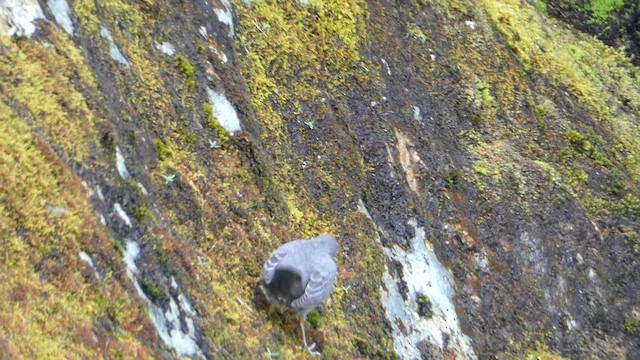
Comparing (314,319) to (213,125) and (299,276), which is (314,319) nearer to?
(299,276)

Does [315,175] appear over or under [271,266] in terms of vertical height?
under

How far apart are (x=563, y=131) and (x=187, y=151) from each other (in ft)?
24.6

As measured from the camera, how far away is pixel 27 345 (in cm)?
454

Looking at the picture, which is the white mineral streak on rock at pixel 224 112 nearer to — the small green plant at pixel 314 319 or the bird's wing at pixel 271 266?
the bird's wing at pixel 271 266

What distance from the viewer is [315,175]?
938 cm

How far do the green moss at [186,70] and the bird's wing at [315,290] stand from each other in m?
2.58

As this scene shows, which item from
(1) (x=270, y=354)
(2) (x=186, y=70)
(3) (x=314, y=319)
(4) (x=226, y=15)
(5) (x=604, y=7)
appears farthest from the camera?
(5) (x=604, y=7)

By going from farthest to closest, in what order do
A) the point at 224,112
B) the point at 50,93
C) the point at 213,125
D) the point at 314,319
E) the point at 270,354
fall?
the point at 224,112 < the point at 213,125 < the point at 314,319 < the point at 270,354 < the point at 50,93

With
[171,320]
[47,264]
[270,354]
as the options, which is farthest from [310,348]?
[47,264]

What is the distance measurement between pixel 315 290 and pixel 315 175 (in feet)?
8.90

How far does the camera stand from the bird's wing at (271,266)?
7.00 metres

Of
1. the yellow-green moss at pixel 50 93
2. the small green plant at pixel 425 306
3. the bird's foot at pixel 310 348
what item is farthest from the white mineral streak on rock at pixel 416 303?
the yellow-green moss at pixel 50 93

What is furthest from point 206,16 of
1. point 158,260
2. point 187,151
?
point 158,260

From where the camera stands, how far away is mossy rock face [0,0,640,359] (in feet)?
18.4
